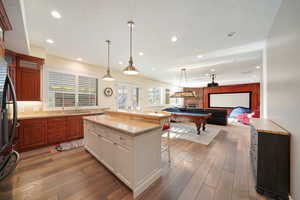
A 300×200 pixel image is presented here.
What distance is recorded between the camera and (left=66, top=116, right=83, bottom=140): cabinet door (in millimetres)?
3488

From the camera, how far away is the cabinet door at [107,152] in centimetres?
196

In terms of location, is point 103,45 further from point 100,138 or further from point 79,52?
point 100,138

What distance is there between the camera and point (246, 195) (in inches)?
62.9

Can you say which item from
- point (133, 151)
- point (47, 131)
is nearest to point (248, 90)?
point (133, 151)

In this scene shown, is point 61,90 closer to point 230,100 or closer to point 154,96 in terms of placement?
point 154,96

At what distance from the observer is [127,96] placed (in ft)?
19.9

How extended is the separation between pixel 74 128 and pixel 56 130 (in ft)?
1.51

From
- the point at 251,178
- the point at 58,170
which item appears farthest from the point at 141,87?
the point at 251,178

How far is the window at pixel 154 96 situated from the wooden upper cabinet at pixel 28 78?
5.45 metres

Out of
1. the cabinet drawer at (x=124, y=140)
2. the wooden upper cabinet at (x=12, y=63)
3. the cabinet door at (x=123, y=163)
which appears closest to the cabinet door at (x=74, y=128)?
the wooden upper cabinet at (x=12, y=63)

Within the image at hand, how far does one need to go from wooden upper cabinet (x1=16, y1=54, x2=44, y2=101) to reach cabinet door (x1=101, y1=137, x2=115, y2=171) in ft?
8.83

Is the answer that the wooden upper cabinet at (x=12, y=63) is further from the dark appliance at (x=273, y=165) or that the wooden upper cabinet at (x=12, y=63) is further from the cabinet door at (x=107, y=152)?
A: the dark appliance at (x=273, y=165)

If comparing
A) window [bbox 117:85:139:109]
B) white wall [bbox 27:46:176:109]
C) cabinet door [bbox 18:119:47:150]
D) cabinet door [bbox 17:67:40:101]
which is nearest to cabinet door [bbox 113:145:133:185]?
A: cabinet door [bbox 18:119:47:150]

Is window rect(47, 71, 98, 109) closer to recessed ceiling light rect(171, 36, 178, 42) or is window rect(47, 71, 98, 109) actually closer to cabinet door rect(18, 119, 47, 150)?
cabinet door rect(18, 119, 47, 150)
